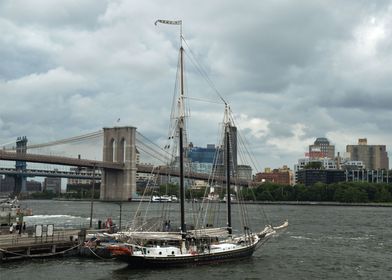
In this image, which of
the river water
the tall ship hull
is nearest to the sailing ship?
the tall ship hull

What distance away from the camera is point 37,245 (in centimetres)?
3825

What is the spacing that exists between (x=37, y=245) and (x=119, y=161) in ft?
402

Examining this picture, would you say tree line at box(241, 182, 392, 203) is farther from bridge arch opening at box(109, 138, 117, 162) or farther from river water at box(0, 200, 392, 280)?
river water at box(0, 200, 392, 280)

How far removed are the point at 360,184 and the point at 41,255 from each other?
14553 centimetres

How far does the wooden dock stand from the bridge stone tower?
10906 cm

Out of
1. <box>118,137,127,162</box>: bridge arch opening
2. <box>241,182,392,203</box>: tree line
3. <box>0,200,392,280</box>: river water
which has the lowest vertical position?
<box>0,200,392,280</box>: river water

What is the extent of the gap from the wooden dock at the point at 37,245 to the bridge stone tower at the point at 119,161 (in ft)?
358

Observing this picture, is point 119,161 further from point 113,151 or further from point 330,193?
point 330,193

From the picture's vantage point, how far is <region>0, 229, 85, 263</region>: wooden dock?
36.6 metres

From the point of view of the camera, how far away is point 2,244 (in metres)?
36.7

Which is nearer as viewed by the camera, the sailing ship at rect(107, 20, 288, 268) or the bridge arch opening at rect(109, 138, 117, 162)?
the sailing ship at rect(107, 20, 288, 268)

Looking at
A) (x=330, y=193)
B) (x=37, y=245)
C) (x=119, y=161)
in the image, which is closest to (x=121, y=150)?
(x=119, y=161)

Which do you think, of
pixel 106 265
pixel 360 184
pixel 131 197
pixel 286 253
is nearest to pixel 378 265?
pixel 286 253

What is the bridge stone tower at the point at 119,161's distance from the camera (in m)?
152
